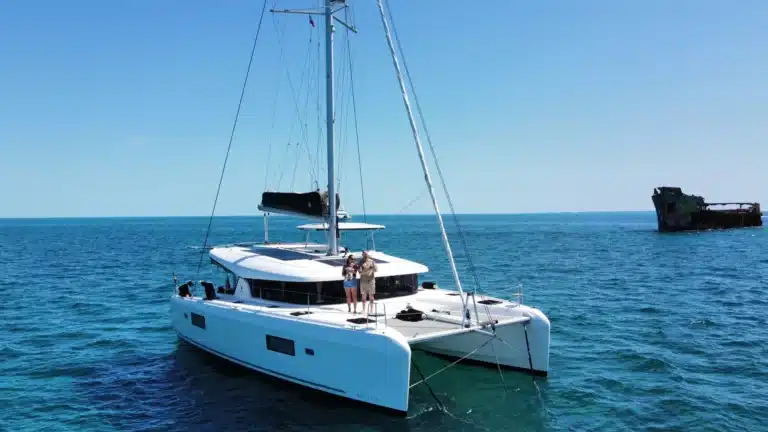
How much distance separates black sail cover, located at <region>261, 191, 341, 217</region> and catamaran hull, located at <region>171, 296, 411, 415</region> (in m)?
3.79

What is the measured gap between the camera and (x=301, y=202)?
53.2 ft

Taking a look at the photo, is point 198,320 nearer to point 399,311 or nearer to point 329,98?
point 399,311

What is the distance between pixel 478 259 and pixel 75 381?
34308 millimetres

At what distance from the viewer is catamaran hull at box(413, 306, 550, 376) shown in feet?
41.1

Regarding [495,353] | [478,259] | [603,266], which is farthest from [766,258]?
[495,353]

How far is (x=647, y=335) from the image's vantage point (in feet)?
57.7

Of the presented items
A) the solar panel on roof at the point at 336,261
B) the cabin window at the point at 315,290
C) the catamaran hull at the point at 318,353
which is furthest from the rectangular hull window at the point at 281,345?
the solar panel on roof at the point at 336,261

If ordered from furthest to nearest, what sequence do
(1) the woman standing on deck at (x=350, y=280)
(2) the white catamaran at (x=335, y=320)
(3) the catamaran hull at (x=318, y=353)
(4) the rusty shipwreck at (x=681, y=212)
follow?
(4) the rusty shipwreck at (x=681, y=212) < (1) the woman standing on deck at (x=350, y=280) < (2) the white catamaran at (x=335, y=320) < (3) the catamaran hull at (x=318, y=353)

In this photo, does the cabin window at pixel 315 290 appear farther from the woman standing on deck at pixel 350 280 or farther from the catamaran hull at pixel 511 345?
the catamaran hull at pixel 511 345

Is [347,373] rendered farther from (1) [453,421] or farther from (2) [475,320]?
(2) [475,320]

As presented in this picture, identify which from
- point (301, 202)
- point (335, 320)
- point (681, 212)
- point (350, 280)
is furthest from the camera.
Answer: point (681, 212)

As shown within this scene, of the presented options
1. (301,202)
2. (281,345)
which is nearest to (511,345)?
(281,345)

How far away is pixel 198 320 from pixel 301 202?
428 cm

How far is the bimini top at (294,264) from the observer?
13.5m
